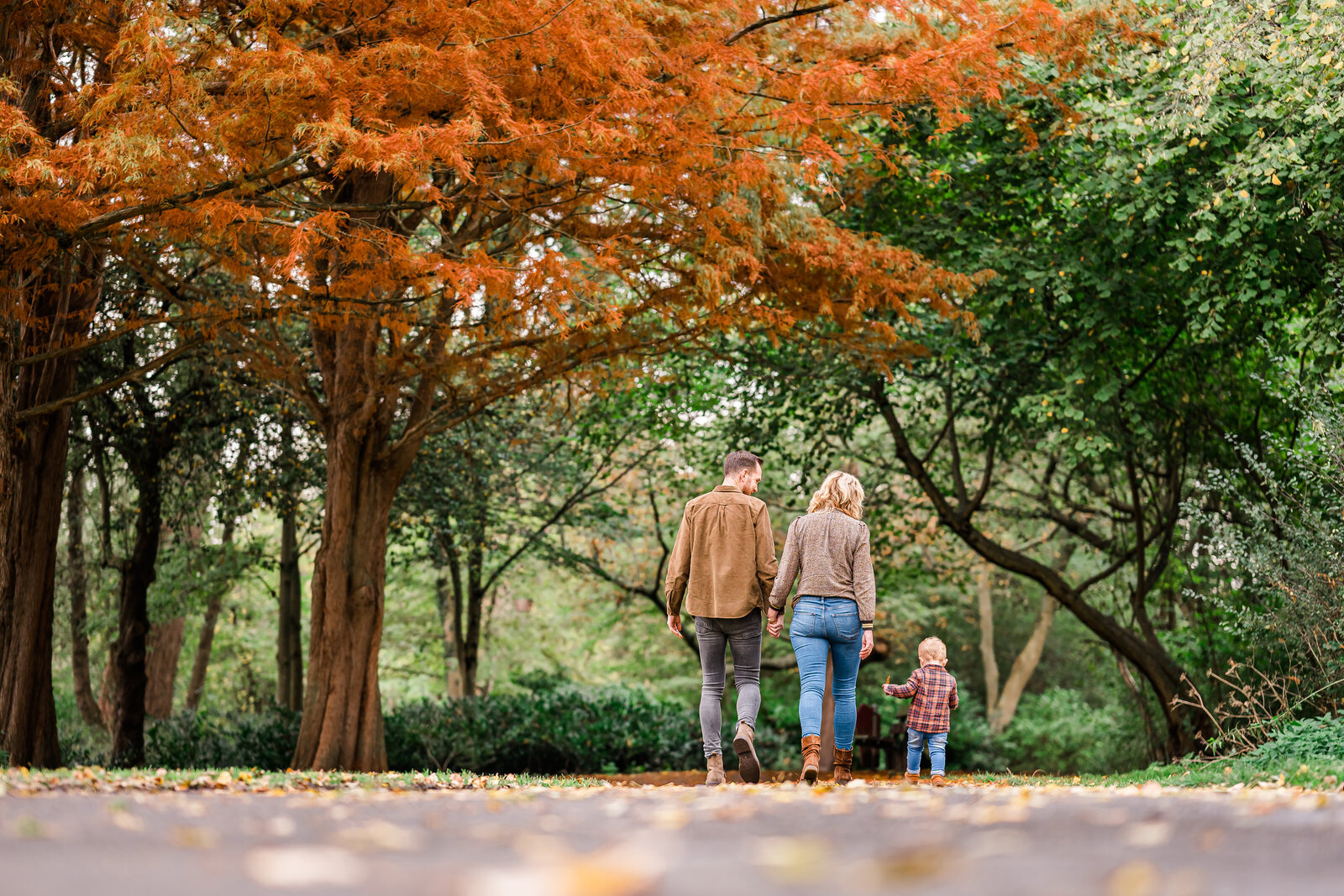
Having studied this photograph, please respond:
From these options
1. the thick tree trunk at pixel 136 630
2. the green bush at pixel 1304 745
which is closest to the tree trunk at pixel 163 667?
→ the thick tree trunk at pixel 136 630

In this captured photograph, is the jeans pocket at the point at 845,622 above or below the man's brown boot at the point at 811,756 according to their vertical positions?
above

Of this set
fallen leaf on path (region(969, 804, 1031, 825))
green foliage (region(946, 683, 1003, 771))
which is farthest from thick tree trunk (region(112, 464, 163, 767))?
fallen leaf on path (region(969, 804, 1031, 825))

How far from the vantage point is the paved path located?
6.74ft

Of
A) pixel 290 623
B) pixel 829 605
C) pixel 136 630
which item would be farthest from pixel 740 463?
pixel 290 623

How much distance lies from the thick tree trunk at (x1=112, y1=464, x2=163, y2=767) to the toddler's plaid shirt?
31.4 feet

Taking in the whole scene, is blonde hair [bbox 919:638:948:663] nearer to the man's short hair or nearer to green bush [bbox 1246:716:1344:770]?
the man's short hair

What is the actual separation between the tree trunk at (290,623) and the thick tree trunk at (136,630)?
1.93 meters

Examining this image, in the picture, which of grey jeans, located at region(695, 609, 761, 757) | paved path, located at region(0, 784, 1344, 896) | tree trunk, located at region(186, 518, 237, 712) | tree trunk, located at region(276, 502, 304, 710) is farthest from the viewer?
tree trunk, located at region(186, 518, 237, 712)

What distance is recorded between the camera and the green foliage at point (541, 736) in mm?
13062

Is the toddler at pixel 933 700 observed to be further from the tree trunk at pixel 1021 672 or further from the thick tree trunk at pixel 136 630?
the tree trunk at pixel 1021 672

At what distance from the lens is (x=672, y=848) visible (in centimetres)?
242

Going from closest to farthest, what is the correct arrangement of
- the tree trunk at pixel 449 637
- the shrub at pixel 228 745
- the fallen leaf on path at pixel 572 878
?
the fallen leaf on path at pixel 572 878 < the shrub at pixel 228 745 < the tree trunk at pixel 449 637

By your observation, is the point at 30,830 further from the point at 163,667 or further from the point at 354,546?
the point at 163,667

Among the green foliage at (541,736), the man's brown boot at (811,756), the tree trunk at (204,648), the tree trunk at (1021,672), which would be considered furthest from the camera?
the tree trunk at (1021,672)
